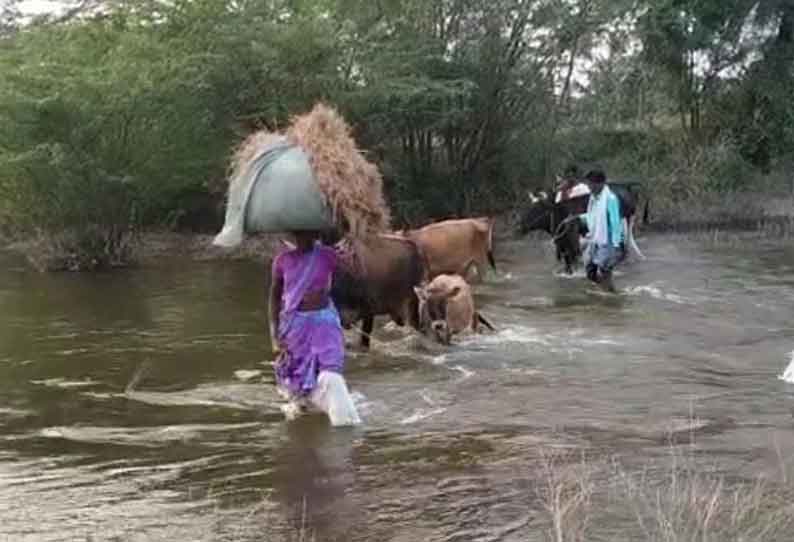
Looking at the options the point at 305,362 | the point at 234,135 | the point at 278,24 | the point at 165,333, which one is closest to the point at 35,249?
the point at 234,135

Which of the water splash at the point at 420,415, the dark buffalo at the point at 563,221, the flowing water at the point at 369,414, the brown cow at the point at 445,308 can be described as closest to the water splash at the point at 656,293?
the flowing water at the point at 369,414

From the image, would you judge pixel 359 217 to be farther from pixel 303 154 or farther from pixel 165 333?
pixel 165 333

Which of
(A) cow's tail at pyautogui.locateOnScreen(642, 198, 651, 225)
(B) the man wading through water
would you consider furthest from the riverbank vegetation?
(B) the man wading through water

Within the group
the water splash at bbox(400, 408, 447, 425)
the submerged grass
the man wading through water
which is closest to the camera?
the submerged grass

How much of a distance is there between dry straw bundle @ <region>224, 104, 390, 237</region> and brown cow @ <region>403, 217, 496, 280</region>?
552 centimetres

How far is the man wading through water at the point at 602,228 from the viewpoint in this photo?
15.7 meters

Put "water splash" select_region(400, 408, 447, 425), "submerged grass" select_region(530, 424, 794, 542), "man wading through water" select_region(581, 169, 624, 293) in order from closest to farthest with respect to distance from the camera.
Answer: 1. "submerged grass" select_region(530, 424, 794, 542)
2. "water splash" select_region(400, 408, 447, 425)
3. "man wading through water" select_region(581, 169, 624, 293)

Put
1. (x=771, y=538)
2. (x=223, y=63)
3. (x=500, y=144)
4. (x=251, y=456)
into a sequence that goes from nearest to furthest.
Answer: (x=771, y=538)
(x=251, y=456)
(x=223, y=63)
(x=500, y=144)

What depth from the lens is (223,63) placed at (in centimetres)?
2288

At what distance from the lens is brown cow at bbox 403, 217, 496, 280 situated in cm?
1435

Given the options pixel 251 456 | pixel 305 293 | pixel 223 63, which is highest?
pixel 223 63

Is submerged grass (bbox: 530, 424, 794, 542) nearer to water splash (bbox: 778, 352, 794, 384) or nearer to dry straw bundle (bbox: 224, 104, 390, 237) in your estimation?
dry straw bundle (bbox: 224, 104, 390, 237)

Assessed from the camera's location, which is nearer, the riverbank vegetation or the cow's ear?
the cow's ear

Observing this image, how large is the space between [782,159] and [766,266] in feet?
39.4
